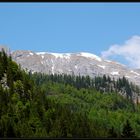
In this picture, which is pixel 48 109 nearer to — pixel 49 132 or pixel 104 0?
pixel 49 132

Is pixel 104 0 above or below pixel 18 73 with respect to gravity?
above

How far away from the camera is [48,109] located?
133375mm

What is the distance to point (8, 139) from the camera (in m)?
6.42

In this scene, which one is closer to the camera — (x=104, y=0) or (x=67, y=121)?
(x=104, y=0)

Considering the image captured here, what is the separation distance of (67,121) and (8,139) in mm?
129670

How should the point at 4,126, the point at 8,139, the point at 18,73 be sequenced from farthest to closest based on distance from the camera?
the point at 18,73 → the point at 4,126 → the point at 8,139

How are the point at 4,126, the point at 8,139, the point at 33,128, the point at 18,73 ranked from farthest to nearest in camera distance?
the point at 18,73
the point at 33,128
the point at 4,126
the point at 8,139

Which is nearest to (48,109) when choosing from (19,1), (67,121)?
(67,121)

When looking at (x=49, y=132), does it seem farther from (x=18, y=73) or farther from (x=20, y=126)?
(x=18, y=73)

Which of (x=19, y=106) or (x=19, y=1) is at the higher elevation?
(x=19, y=1)

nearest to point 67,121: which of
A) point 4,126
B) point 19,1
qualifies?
point 4,126

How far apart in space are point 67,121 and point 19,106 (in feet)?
73.1

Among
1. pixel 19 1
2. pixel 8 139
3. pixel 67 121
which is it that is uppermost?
pixel 19 1

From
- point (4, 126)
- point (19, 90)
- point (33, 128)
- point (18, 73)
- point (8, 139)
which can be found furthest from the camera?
point (18, 73)
